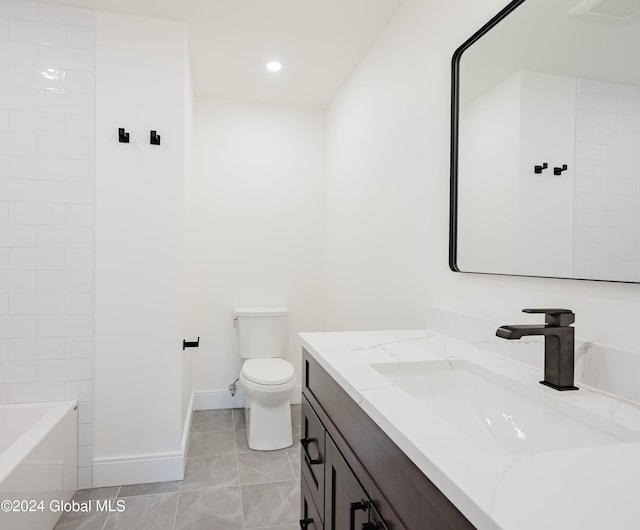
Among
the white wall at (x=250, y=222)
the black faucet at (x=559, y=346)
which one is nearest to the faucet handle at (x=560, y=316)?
the black faucet at (x=559, y=346)

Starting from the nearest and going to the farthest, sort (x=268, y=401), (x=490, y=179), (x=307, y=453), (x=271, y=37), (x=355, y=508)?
1. (x=355, y=508)
2. (x=490, y=179)
3. (x=307, y=453)
4. (x=271, y=37)
5. (x=268, y=401)

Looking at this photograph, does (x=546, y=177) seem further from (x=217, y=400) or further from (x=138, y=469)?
(x=217, y=400)

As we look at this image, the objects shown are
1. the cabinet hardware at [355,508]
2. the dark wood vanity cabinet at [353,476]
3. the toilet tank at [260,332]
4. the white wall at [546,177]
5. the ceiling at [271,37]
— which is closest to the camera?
the dark wood vanity cabinet at [353,476]

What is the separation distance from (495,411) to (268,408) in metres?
1.89

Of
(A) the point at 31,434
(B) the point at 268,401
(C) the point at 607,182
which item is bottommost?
(B) the point at 268,401

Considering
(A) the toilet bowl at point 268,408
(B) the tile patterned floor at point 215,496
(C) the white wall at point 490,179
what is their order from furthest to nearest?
(A) the toilet bowl at point 268,408 → (B) the tile patterned floor at point 215,496 → (C) the white wall at point 490,179

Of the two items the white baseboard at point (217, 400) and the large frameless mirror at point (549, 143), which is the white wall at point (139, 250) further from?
the large frameless mirror at point (549, 143)

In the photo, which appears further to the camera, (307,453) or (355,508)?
(307,453)

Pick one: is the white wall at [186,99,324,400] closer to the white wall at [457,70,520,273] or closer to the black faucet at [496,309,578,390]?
the white wall at [457,70,520,273]

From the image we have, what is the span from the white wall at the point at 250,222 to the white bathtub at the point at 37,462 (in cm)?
120

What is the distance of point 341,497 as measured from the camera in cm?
117

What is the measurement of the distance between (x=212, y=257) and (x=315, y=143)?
125cm

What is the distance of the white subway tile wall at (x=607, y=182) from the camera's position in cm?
98

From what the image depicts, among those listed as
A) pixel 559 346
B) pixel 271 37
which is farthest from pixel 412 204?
pixel 271 37
